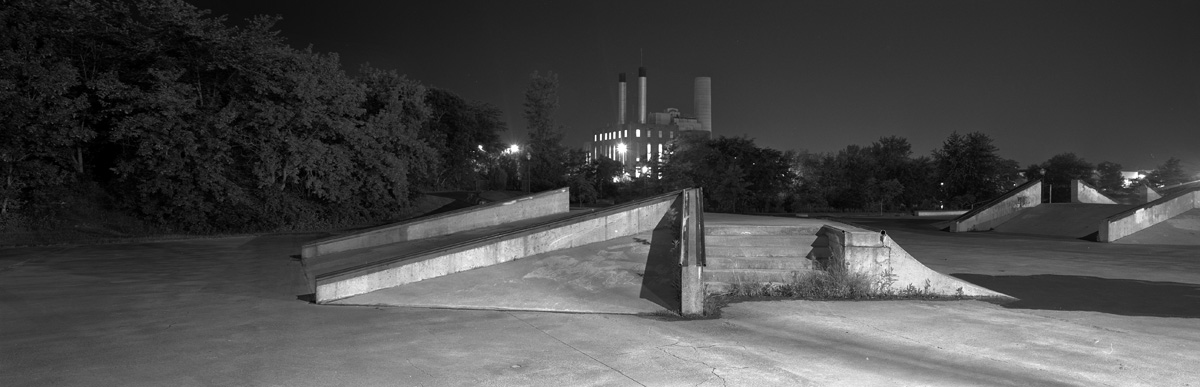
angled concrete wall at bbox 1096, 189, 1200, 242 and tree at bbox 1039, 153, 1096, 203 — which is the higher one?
tree at bbox 1039, 153, 1096, 203

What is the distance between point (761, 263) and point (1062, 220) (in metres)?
16.6

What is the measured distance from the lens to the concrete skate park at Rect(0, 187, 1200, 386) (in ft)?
17.5

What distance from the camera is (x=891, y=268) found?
8633 millimetres

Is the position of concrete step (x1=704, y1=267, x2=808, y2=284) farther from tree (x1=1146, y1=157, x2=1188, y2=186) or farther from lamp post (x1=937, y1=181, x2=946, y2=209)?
tree (x1=1146, y1=157, x2=1188, y2=186)

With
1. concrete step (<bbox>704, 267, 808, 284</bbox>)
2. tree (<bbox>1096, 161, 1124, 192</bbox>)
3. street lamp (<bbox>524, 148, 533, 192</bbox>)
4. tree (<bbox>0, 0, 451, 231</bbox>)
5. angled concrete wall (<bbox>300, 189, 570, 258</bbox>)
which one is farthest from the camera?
tree (<bbox>1096, 161, 1124, 192</bbox>)

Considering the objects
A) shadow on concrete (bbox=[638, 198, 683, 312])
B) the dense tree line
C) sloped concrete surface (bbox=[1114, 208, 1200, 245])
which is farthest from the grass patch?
the dense tree line

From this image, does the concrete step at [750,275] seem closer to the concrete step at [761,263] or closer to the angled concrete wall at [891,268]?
the concrete step at [761,263]

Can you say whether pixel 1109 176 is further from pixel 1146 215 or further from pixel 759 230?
pixel 759 230

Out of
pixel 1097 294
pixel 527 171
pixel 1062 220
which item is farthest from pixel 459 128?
pixel 1097 294

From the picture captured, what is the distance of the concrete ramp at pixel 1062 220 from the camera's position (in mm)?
19125

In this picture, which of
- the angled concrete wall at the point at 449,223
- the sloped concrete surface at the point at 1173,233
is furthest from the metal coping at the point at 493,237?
the sloped concrete surface at the point at 1173,233

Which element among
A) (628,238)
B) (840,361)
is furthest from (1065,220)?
(840,361)

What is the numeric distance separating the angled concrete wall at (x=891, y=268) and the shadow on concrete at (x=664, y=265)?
228 cm

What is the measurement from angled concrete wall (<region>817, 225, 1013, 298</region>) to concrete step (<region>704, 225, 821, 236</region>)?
1188 millimetres
